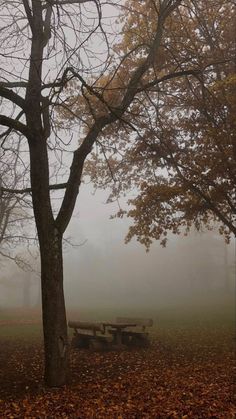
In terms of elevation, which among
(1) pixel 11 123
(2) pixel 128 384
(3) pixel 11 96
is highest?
(3) pixel 11 96

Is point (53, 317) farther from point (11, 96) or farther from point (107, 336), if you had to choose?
point (107, 336)

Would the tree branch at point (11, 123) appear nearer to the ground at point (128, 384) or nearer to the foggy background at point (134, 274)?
the ground at point (128, 384)

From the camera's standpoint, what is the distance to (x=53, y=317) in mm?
8180

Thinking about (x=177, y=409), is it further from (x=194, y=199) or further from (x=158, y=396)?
(x=194, y=199)

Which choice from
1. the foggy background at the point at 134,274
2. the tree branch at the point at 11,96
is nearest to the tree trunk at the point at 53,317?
A: the tree branch at the point at 11,96

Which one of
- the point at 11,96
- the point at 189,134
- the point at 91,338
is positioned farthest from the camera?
the point at 189,134

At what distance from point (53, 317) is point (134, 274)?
62.2 meters

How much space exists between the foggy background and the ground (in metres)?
38.6

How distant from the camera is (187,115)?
15453 millimetres

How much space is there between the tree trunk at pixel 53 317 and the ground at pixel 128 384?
33 centimetres

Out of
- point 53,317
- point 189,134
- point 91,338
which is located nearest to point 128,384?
point 53,317

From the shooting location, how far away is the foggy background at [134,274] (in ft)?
184

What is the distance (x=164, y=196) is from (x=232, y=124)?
3.01 meters

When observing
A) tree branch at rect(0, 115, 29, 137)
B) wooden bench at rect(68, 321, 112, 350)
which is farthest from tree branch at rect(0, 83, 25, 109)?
wooden bench at rect(68, 321, 112, 350)
